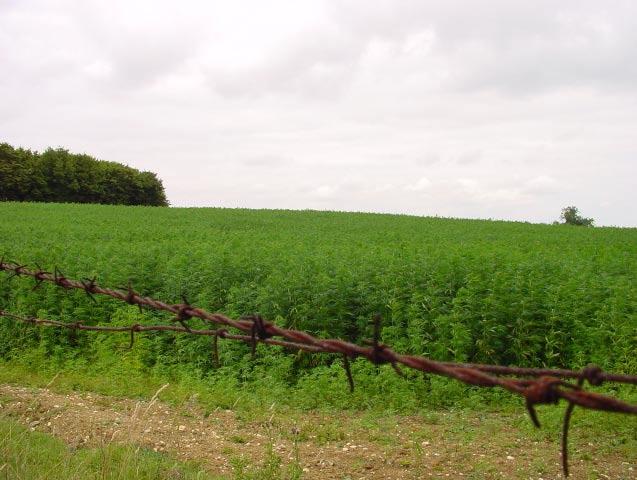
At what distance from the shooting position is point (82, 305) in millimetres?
12773

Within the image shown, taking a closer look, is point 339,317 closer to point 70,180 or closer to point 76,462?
point 76,462

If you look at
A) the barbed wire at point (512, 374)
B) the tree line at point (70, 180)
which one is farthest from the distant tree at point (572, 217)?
the barbed wire at point (512, 374)

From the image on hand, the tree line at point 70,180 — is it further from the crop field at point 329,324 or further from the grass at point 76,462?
the grass at point 76,462

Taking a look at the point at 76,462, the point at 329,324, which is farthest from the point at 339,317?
the point at 76,462

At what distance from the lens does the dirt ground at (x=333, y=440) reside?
5.73 metres

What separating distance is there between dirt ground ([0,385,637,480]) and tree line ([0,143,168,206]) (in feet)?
248

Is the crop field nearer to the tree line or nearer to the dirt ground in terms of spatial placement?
→ the dirt ground

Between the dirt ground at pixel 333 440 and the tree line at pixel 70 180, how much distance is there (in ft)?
248

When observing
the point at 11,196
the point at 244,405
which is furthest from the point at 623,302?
the point at 11,196

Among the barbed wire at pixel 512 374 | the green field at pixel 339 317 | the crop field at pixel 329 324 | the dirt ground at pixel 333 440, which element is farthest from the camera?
the green field at pixel 339 317

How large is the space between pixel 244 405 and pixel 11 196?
7790cm

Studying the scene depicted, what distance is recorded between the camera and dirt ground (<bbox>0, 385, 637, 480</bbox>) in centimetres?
573

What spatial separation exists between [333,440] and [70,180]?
81915 millimetres

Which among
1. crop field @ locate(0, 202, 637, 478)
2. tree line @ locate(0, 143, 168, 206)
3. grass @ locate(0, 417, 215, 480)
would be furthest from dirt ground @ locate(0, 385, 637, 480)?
tree line @ locate(0, 143, 168, 206)
